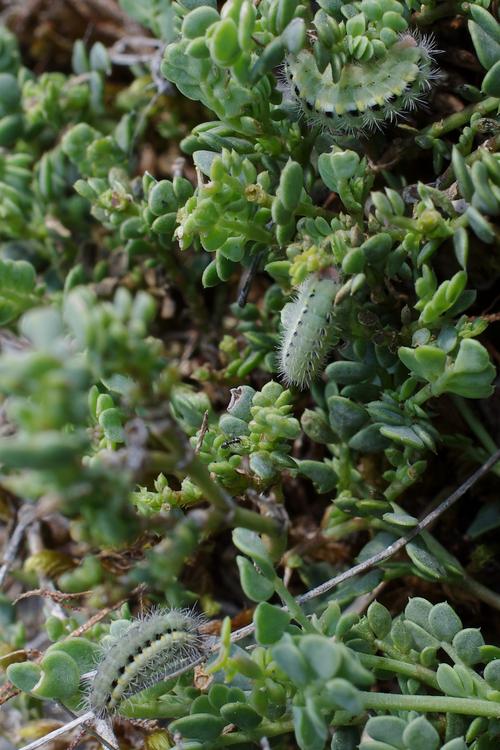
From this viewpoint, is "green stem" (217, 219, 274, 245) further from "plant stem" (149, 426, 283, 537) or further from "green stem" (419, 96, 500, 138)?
"plant stem" (149, 426, 283, 537)

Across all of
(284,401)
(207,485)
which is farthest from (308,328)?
(207,485)

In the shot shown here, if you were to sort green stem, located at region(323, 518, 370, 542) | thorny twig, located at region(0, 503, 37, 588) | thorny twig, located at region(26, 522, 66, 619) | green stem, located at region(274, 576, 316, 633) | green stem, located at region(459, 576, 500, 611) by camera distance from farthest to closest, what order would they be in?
thorny twig, located at region(0, 503, 37, 588), thorny twig, located at region(26, 522, 66, 619), green stem, located at region(323, 518, 370, 542), green stem, located at region(459, 576, 500, 611), green stem, located at region(274, 576, 316, 633)

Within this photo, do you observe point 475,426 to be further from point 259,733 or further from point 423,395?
point 259,733

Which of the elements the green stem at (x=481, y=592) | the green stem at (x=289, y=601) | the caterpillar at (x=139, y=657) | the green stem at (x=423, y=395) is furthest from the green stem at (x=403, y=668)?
the green stem at (x=423, y=395)

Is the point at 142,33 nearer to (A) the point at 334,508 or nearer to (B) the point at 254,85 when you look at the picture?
(B) the point at 254,85

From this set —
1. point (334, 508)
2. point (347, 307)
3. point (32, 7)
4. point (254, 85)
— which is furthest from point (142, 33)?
point (334, 508)

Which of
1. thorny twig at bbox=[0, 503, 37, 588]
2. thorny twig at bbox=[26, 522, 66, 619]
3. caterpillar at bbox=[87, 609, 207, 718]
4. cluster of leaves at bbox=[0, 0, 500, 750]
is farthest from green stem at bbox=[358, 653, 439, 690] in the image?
thorny twig at bbox=[0, 503, 37, 588]
